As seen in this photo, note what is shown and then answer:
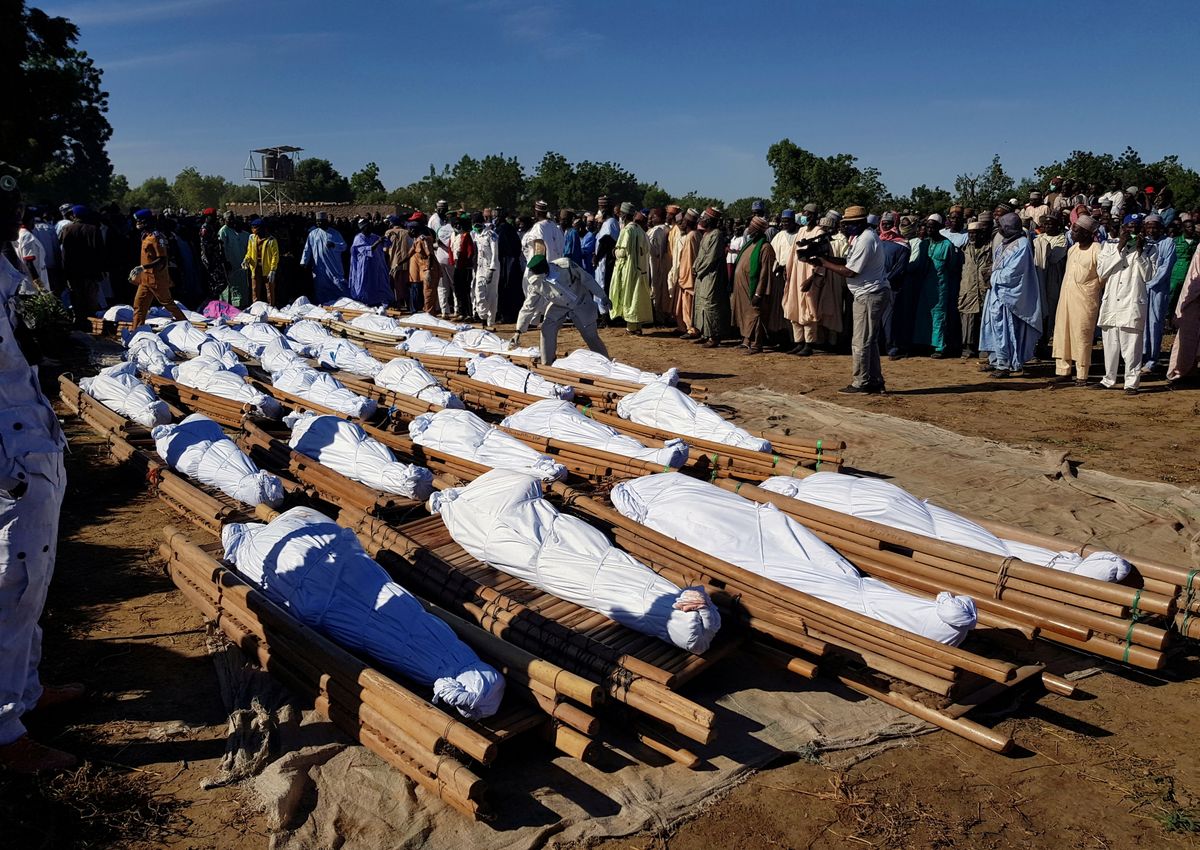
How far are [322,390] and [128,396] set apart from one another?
1454 mm

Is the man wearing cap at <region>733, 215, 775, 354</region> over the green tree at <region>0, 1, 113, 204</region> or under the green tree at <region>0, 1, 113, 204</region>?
under

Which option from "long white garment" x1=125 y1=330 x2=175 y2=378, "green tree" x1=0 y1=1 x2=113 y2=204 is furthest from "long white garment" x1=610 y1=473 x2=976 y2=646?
"green tree" x1=0 y1=1 x2=113 y2=204

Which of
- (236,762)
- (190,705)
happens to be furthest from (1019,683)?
(190,705)

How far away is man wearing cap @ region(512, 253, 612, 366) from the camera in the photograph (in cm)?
802

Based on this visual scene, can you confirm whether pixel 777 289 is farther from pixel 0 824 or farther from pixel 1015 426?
pixel 0 824

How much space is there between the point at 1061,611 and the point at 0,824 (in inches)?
150

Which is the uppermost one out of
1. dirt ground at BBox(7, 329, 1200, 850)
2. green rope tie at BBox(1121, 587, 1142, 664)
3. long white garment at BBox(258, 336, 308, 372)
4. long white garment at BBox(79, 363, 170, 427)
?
long white garment at BBox(258, 336, 308, 372)

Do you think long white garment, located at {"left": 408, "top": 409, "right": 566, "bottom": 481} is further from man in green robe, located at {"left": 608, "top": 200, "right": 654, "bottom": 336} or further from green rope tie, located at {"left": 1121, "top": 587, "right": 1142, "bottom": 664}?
man in green robe, located at {"left": 608, "top": 200, "right": 654, "bottom": 336}

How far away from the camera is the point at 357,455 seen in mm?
5215

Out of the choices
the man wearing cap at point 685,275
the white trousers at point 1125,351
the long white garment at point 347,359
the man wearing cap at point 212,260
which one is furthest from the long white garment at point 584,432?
the man wearing cap at point 212,260

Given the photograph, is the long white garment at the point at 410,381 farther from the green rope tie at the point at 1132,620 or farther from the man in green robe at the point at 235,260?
the man in green robe at the point at 235,260

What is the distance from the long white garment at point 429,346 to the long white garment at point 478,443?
2.60 m

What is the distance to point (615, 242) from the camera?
12.9 m

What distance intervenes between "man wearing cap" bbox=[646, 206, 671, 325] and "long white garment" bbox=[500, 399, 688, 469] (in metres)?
6.37
